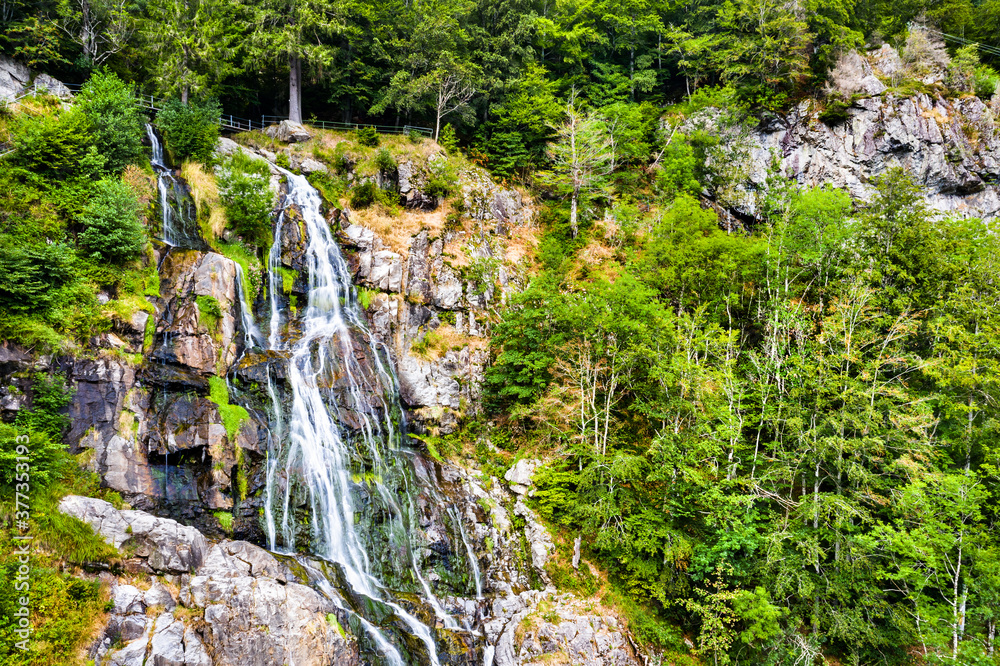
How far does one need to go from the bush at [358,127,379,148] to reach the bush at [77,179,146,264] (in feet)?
42.7

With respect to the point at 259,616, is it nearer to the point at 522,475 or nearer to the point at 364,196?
the point at 522,475

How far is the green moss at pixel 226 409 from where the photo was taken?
13711 millimetres

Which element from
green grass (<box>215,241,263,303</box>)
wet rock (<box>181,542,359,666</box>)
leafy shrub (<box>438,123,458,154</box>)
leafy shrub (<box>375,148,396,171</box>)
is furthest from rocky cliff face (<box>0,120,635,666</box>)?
leafy shrub (<box>438,123,458,154</box>)

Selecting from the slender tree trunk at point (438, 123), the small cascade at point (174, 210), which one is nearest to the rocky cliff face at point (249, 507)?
the small cascade at point (174, 210)

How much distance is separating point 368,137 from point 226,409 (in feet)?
57.6

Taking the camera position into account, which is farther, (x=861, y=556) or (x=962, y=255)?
(x=962, y=255)

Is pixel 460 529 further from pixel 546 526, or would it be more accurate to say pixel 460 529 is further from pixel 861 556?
pixel 861 556

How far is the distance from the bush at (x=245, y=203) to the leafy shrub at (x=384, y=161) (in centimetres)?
652

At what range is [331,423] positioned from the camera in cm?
1588

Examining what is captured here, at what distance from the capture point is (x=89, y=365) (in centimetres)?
1265

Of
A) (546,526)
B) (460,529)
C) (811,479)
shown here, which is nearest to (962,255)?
(811,479)

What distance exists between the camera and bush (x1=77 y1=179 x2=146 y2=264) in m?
14.1

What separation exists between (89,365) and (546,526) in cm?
1376

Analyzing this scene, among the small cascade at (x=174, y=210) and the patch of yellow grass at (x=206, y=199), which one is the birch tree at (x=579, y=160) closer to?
the patch of yellow grass at (x=206, y=199)
